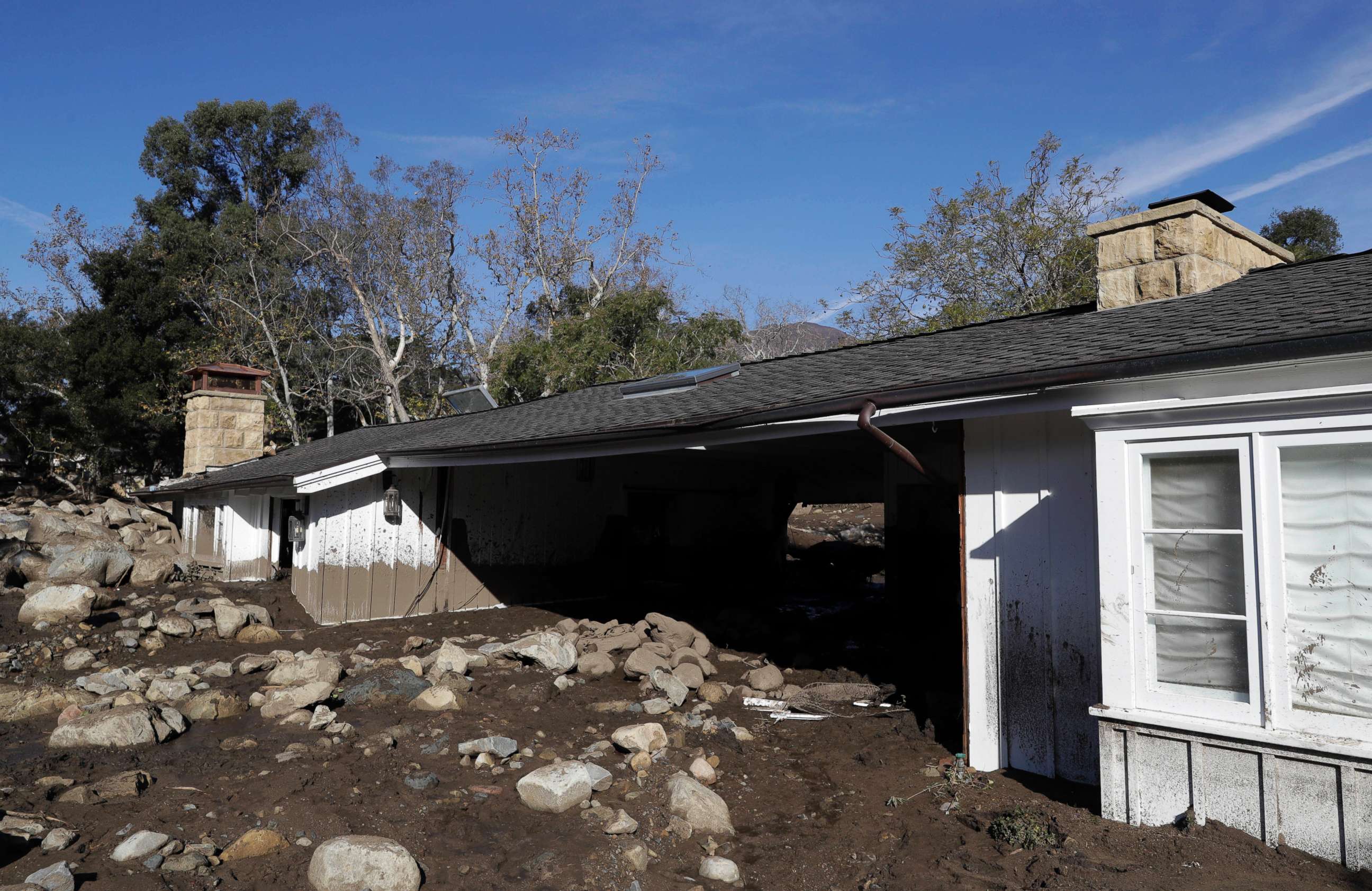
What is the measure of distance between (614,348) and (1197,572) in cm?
1958

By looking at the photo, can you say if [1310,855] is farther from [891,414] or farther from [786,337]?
[786,337]

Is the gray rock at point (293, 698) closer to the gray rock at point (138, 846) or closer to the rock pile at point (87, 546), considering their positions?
the gray rock at point (138, 846)

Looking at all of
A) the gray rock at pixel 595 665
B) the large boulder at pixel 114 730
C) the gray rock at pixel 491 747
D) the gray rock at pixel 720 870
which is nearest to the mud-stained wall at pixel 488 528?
the gray rock at pixel 595 665

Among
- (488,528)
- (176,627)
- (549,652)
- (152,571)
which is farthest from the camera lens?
(152,571)

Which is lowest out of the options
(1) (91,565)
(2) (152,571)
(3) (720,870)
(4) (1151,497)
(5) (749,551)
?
(3) (720,870)

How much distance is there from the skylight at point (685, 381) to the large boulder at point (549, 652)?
3.39 m

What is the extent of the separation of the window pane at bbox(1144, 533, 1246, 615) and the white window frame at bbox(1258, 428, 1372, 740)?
162mm

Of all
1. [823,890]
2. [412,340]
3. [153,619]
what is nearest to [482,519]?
[153,619]

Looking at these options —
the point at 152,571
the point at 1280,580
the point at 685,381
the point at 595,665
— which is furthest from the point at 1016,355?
the point at 152,571

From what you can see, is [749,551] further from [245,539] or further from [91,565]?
[91,565]

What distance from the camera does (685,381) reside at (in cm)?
1086

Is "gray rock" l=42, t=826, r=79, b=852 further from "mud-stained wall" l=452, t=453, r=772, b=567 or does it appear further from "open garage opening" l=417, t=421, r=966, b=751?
"mud-stained wall" l=452, t=453, r=772, b=567

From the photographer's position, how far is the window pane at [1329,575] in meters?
4.10

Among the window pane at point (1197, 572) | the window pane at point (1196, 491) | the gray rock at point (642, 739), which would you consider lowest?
the gray rock at point (642, 739)
